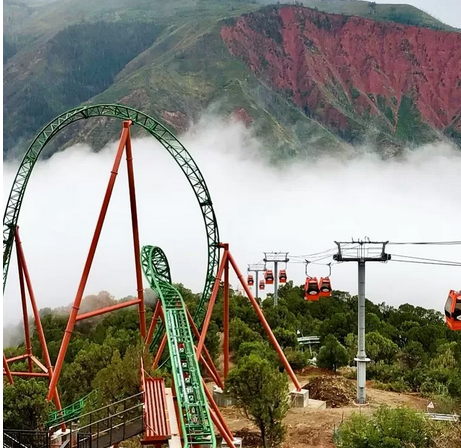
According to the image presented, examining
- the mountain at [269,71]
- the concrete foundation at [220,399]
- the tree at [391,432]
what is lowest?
the concrete foundation at [220,399]

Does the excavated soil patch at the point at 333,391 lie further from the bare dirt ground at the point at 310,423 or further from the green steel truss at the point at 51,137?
the green steel truss at the point at 51,137

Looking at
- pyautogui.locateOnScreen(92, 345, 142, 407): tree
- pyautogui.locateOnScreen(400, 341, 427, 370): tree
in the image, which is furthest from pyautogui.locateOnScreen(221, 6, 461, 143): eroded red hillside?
pyautogui.locateOnScreen(92, 345, 142, 407): tree

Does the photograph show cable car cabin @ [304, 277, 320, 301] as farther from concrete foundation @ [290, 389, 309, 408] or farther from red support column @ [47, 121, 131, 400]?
red support column @ [47, 121, 131, 400]

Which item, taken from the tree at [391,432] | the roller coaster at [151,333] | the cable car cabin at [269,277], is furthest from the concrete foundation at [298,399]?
the cable car cabin at [269,277]

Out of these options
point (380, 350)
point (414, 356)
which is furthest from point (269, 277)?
point (414, 356)

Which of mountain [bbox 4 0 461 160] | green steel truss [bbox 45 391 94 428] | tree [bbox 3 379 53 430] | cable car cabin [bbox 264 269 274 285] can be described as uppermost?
mountain [bbox 4 0 461 160]

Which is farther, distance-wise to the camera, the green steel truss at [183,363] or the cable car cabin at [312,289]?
the cable car cabin at [312,289]
